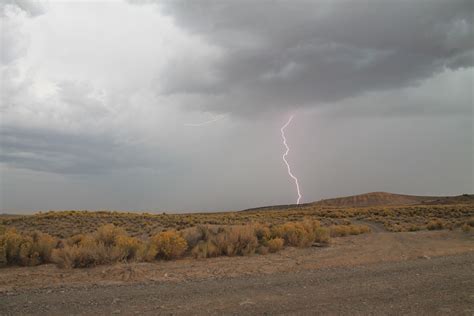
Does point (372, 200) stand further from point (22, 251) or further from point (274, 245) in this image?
point (22, 251)

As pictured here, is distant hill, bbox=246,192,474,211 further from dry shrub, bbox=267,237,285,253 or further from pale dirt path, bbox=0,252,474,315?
pale dirt path, bbox=0,252,474,315

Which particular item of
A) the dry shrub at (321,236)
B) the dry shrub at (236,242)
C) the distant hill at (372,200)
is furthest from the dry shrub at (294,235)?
the distant hill at (372,200)

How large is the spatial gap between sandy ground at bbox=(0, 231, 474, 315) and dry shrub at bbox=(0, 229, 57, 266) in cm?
77

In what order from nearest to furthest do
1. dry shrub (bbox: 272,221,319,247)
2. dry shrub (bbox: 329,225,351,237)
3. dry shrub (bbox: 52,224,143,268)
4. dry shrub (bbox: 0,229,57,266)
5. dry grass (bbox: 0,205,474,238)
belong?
dry shrub (bbox: 52,224,143,268) < dry shrub (bbox: 0,229,57,266) < dry shrub (bbox: 272,221,319,247) < dry shrub (bbox: 329,225,351,237) < dry grass (bbox: 0,205,474,238)

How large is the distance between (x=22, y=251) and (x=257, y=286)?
964 cm

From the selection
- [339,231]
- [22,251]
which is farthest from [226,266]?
[339,231]

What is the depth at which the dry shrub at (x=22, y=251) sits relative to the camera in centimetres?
1387

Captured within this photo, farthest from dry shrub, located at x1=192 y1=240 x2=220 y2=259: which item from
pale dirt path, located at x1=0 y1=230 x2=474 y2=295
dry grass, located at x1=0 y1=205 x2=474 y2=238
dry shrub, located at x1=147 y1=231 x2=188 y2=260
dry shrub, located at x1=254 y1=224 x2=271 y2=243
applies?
dry grass, located at x1=0 y1=205 x2=474 y2=238

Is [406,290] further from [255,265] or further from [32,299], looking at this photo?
[32,299]

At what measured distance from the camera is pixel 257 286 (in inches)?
393

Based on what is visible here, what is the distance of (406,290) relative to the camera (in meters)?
9.06

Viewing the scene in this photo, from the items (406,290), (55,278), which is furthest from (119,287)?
(406,290)

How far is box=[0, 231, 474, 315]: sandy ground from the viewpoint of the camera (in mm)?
7961

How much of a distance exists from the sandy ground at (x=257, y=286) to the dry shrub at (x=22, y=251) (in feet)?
2.54
